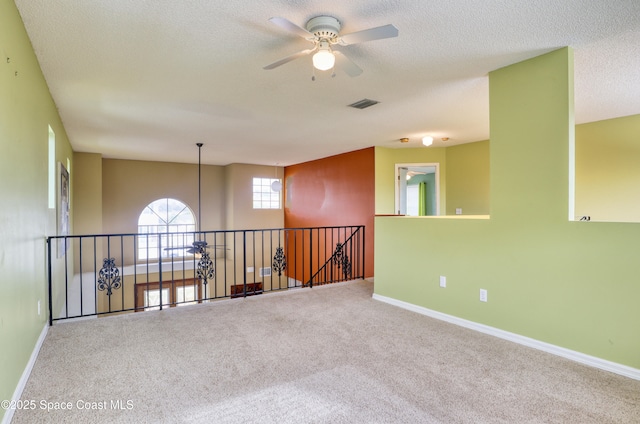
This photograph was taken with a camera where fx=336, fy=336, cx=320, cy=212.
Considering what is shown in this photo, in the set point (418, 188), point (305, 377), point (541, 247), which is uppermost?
point (418, 188)

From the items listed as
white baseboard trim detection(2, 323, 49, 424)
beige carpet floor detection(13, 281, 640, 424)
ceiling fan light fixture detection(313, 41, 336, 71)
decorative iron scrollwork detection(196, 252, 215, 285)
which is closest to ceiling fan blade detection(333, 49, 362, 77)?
ceiling fan light fixture detection(313, 41, 336, 71)

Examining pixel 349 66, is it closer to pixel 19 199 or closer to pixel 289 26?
pixel 289 26

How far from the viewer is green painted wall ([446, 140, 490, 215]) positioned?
611 cm

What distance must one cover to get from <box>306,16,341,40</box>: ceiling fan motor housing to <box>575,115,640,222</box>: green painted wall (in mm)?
4310

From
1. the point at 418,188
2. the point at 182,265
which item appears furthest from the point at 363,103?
the point at 182,265

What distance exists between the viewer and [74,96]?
3.69 m

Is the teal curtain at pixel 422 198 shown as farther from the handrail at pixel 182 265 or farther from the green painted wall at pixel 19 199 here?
the green painted wall at pixel 19 199

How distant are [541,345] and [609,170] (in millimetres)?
3069

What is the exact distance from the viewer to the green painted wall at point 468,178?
611 cm

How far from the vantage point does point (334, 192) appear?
→ 293 inches

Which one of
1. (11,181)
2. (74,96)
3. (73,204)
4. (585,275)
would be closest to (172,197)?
(73,204)

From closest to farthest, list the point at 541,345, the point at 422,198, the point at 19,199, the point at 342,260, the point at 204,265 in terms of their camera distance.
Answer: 1. the point at 19,199
2. the point at 541,345
3. the point at 204,265
4. the point at 342,260
5. the point at 422,198

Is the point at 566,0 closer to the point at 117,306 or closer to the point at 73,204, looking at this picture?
the point at 73,204

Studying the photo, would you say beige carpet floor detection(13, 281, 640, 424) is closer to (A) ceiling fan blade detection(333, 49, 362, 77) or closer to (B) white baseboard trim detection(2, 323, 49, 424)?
(B) white baseboard trim detection(2, 323, 49, 424)
